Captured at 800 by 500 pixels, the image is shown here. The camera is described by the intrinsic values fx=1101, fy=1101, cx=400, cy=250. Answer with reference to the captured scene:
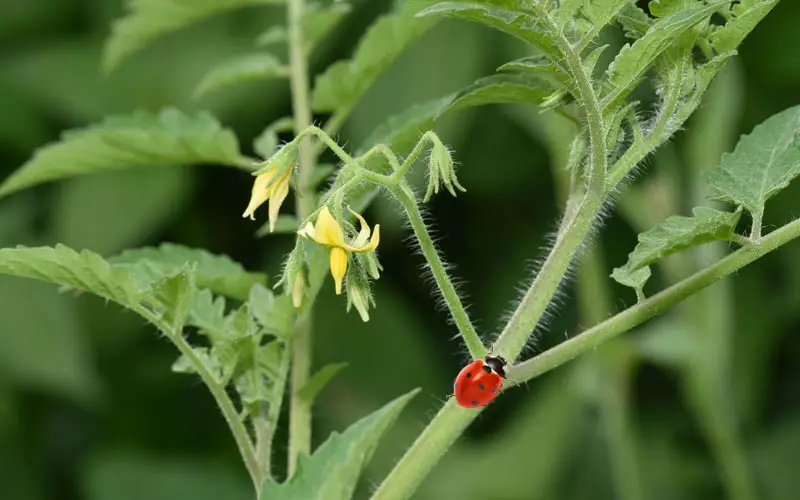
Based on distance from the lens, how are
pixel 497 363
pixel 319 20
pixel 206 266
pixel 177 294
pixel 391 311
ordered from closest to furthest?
pixel 497 363 < pixel 177 294 < pixel 206 266 < pixel 319 20 < pixel 391 311

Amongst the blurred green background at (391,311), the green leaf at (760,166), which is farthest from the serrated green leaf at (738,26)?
the blurred green background at (391,311)

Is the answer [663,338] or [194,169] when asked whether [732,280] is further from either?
[194,169]

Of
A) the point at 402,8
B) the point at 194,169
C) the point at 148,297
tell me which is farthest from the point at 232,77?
the point at 194,169

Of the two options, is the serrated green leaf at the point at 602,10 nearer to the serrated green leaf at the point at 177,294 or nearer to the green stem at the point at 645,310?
the green stem at the point at 645,310

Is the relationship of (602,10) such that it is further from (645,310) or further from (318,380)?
(318,380)

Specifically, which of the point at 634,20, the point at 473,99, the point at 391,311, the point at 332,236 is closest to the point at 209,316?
the point at 332,236

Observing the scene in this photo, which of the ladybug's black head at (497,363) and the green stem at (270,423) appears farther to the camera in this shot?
the green stem at (270,423)
